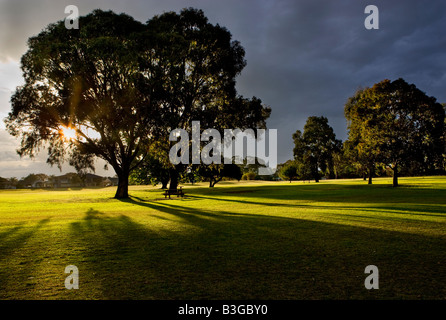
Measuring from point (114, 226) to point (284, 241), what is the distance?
8.01 metres

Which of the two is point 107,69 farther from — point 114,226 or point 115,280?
point 115,280

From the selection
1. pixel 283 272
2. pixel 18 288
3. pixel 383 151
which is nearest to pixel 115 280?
pixel 18 288

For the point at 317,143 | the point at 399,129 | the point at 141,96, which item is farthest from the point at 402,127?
the point at 141,96

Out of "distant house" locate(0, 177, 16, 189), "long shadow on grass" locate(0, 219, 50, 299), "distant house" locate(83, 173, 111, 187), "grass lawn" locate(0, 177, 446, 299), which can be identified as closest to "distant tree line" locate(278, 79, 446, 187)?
"grass lawn" locate(0, 177, 446, 299)

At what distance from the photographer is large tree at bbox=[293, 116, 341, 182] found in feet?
224

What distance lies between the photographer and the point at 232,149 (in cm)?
3906

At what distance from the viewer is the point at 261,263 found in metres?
6.18

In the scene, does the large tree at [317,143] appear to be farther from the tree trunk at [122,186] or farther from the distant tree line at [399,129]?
the tree trunk at [122,186]

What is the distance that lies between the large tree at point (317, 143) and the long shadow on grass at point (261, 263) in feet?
204

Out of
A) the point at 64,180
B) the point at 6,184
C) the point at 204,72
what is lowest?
the point at 6,184

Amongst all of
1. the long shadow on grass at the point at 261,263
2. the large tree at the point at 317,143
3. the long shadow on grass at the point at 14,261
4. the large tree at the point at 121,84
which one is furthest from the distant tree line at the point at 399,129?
the long shadow on grass at the point at 14,261

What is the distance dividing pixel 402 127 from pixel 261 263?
4281 cm

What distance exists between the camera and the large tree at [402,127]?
38156 mm

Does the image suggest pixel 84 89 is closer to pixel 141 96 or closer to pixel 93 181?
pixel 141 96
